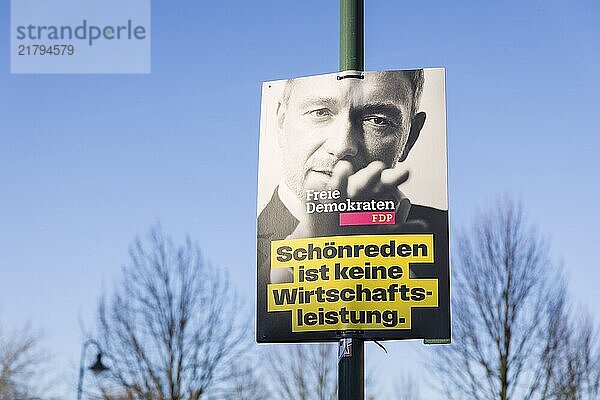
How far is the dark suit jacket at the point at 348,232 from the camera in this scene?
6.02 meters

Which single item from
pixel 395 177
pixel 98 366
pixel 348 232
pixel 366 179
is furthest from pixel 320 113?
pixel 98 366

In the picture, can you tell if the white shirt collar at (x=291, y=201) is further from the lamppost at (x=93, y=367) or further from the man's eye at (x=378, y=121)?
the lamppost at (x=93, y=367)

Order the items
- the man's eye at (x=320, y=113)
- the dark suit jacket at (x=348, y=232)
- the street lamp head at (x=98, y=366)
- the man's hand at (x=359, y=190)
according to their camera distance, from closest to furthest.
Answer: the dark suit jacket at (x=348, y=232), the man's hand at (x=359, y=190), the man's eye at (x=320, y=113), the street lamp head at (x=98, y=366)

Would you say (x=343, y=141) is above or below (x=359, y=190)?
above

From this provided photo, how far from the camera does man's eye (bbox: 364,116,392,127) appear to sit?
638 centimetres

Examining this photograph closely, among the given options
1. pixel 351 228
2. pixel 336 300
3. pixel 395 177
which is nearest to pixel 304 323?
pixel 336 300

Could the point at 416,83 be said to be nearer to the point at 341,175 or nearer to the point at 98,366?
the point at 341,175

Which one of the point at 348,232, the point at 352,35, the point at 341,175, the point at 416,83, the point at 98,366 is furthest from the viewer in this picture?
the point at 98,366

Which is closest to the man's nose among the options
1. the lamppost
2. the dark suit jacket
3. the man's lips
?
the man's lips

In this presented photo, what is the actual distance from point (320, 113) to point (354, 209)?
2.30 ft

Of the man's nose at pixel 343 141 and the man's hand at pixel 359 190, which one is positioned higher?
the man's nose at pixel 343 141

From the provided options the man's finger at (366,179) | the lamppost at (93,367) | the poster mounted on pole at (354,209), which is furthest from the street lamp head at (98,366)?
the man's finger at (366,179)

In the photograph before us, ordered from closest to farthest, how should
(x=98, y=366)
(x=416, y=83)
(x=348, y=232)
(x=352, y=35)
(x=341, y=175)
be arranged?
(x=348, y=232)
(x=341, y=175)
(x=416, y=83)
(x=352, y=35)
(x=98, y=366)

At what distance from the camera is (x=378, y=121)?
6.40m
